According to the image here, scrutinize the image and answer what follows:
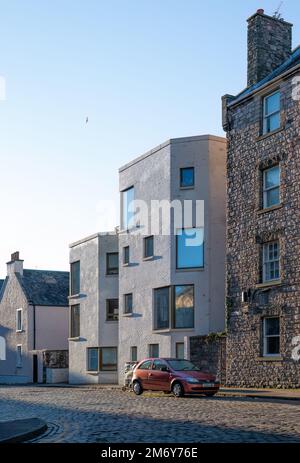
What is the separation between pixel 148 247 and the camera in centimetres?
3841

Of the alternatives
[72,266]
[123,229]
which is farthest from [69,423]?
[72,266]

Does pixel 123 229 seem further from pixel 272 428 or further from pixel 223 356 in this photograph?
pixel 272 428

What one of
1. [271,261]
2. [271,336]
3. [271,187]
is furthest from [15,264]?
[271,336]

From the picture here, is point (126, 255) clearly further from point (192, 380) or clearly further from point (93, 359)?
point (192, 380)

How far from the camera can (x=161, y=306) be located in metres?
36.8

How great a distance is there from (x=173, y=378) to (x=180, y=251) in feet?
34.1

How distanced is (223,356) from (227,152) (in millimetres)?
9069

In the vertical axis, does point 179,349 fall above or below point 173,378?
above

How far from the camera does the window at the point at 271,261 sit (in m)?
30.0

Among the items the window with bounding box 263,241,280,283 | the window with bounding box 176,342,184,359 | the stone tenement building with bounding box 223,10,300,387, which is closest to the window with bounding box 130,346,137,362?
the window with bounding box 176,342,184,359

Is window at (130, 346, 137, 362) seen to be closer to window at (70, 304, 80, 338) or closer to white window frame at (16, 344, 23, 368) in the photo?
window at (70, 304, 80, 338)

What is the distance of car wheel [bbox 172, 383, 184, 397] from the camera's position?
1022 inches

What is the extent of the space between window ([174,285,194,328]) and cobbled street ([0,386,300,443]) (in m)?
11.6

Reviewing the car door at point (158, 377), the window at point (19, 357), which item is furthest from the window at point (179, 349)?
the window at point (19, 357)
